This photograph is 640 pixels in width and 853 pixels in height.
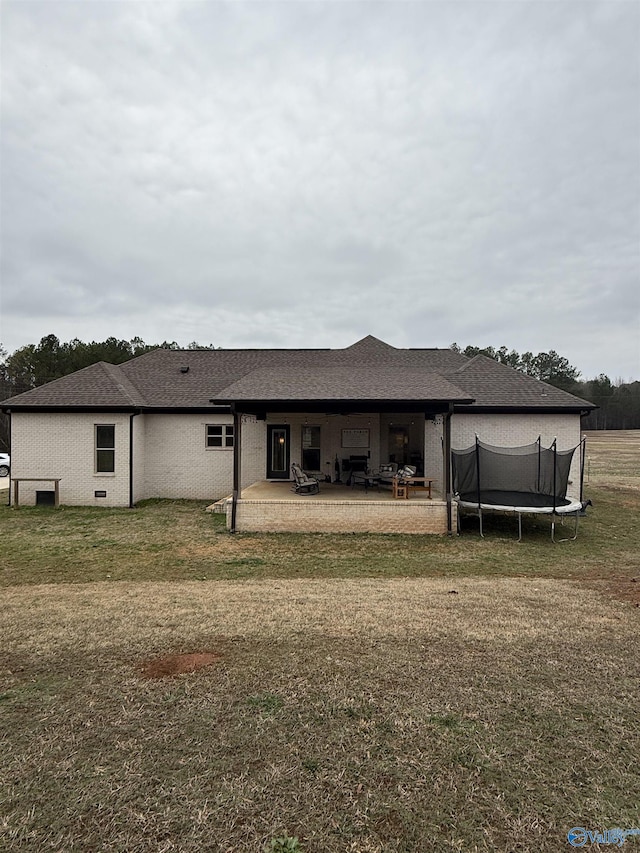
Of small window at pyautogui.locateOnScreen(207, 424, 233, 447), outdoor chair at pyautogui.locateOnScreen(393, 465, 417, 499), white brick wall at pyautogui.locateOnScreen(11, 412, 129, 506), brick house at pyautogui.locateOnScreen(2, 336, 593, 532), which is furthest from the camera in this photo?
small window at pyautogui.locateOnScreen(207, 424, 233, 447)

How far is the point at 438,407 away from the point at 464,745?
370 inches

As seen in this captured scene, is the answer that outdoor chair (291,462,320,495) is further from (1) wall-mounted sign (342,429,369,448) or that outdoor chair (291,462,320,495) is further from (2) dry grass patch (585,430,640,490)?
(2) dry grass patch (585,430,640,490)

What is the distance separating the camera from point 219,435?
50.7 feet

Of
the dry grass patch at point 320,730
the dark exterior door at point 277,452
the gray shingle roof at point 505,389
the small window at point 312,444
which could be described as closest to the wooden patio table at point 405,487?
the gray shingle roof at point 505,389

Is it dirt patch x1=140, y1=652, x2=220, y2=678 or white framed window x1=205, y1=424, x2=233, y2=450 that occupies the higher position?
white framed window x1=205, y1=424, x2=233, y2=450

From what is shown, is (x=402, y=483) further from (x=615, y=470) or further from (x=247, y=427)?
(x=615, y=470)

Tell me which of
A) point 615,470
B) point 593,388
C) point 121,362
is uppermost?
point 593,388

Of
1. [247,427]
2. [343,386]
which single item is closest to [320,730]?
A: [343,386]

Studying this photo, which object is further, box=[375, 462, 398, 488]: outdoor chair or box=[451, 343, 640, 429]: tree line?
box=[451, 343, 640, 429]: tree line

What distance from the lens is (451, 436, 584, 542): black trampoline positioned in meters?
10.8

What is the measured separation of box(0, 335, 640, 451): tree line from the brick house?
22398 mm

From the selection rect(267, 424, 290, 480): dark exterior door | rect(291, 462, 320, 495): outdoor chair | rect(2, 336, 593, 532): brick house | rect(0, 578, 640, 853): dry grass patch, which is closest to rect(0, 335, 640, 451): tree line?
rect(2, 336, 593, 532): brick house

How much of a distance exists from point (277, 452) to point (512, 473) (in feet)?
25.9

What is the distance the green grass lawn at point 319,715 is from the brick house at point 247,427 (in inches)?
242
